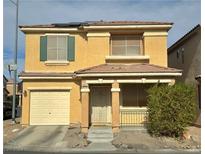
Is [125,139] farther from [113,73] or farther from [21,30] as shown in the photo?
[21,30]

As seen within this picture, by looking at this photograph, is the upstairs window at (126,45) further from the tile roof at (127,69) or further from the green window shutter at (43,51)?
the green window shutter at (43,51)

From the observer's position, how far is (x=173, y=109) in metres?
17.1

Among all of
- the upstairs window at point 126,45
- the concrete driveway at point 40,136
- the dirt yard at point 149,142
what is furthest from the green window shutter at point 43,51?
the dirt yard at point 149,142

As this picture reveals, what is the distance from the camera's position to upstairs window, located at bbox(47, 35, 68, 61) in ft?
72.5

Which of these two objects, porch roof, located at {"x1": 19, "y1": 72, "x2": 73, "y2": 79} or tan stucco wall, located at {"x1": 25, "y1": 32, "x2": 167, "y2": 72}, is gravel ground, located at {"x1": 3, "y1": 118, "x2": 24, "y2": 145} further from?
tan stucco wall, located at {"x1": 25, "y1": 32, "x2": 167, "y2": 72}

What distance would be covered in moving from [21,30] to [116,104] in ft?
27.0

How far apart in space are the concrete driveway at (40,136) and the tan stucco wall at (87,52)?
12.9ft

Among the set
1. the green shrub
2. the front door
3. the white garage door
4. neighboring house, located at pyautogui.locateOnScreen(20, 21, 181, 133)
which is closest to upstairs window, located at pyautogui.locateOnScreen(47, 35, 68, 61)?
neighboring house, located at pyautogui.locateOnScreen(20, 21, 181, 133)

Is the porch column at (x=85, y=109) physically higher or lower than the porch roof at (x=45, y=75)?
lower

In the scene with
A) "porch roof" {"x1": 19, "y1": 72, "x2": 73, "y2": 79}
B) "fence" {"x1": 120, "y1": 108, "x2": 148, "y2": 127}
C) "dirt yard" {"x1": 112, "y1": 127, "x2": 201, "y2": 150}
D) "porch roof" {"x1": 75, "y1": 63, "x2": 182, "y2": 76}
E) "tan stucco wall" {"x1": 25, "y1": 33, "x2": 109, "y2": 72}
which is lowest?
"dirt yard" {"x1": 112, "y1": 127, "x2": 201, "y2": 150}

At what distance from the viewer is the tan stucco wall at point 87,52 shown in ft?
70.7

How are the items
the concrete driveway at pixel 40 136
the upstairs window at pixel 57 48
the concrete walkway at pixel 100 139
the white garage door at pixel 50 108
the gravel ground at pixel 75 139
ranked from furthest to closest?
the upstairs window at pixel 57 48, the white garage door at pixel 50 108, the concrete driveway at pixel 40 136, the gravel ground at pixel 75 139, the concrete walkway at pixel 100 139

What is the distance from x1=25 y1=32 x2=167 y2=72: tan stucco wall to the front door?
180 centimetres

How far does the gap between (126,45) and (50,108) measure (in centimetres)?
633
